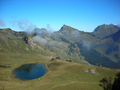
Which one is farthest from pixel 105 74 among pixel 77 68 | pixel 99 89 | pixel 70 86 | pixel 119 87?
pixel 119 87

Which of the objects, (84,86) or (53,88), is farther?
(84,86)

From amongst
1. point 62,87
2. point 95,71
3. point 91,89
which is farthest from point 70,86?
point 95,71

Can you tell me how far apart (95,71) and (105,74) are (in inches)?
682

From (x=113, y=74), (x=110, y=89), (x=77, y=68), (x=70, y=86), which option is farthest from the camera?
(x=77, y=68)

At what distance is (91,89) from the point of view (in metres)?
93.7

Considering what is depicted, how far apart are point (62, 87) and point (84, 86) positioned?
26848mm

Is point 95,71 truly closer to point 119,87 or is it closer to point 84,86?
point 84,86

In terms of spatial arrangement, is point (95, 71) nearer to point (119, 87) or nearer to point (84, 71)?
point (84, 71)

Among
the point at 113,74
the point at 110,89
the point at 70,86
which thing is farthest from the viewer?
the point at 113,74

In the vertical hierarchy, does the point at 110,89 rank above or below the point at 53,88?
above

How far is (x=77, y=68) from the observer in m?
168

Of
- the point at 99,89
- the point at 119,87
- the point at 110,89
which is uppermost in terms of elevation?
the point at 119,87

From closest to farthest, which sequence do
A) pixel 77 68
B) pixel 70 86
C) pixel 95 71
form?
pixel 70 86 < pixel 95 71 < pixel 77 68

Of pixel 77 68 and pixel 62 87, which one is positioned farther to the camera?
pixel 77 68
